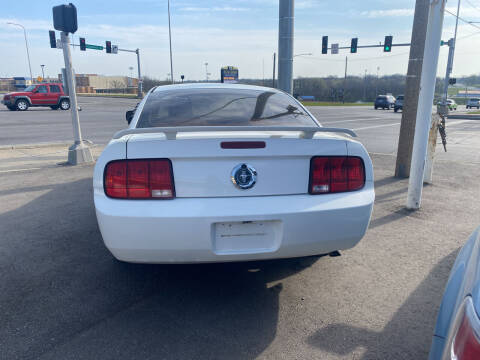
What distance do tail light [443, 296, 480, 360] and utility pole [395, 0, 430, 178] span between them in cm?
596

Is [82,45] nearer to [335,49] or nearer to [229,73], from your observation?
[229,73]

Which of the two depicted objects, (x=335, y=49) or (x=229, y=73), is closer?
(x=229, y=73)

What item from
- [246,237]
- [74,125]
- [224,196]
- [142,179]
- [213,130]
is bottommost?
[246,237]

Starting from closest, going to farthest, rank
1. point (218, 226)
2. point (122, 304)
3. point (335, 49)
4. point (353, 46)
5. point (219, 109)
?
point (218, 226) < point (122, 304) < point (219, 109) < point (353, 46) < point (335, 49)

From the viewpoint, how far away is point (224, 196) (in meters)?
2.41

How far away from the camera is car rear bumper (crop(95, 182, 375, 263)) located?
2316 millimetres

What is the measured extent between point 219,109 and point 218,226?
55.6 inches

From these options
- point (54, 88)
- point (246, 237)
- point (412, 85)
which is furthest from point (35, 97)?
point (246, 237)

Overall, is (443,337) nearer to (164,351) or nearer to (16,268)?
(164,351)

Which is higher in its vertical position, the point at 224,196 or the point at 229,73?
the point at 229,73

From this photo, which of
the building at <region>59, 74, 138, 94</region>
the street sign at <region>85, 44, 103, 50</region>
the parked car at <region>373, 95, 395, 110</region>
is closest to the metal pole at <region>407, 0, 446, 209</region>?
the street sign at <region>85, 44, 103, 50</region>

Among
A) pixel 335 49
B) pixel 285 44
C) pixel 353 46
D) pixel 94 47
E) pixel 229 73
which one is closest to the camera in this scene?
Answer: pixel 285 44

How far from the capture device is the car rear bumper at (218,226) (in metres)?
2.32

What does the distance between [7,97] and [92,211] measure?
2540 centimetres
